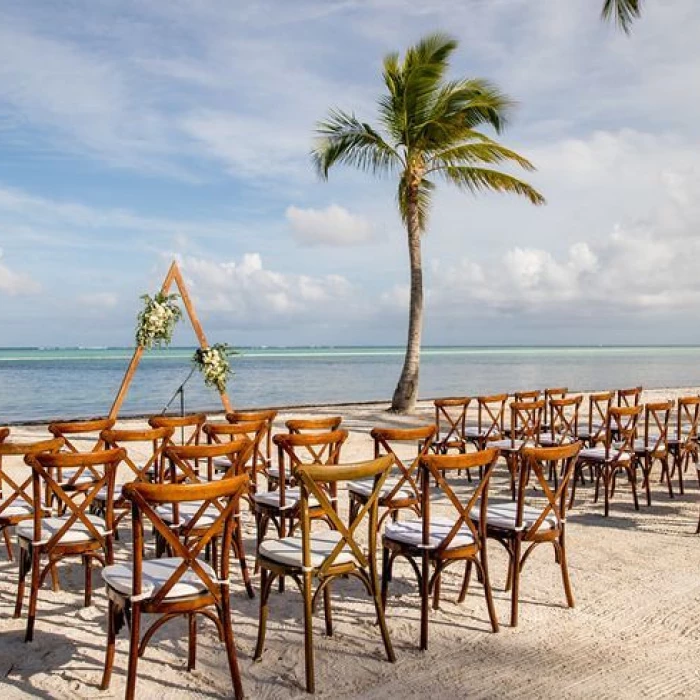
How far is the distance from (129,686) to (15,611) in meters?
1.49

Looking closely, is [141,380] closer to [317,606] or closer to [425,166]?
[425,166]

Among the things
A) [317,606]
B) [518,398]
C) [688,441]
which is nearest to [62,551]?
[317,606]

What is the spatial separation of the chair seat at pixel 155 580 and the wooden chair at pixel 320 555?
0.38 metres

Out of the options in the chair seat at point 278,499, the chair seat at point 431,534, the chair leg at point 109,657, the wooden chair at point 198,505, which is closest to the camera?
the chair leg at point 109,657

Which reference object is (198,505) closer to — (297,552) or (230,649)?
(297,552)

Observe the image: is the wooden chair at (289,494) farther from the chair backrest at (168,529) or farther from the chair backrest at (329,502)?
the chair backrest at (168,529)

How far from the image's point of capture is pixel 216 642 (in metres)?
4.03

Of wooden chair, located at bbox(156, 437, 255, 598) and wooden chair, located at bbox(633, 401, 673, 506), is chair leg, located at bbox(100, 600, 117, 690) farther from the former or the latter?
wooden chair, located at bbox(633, 401, 673, 506)

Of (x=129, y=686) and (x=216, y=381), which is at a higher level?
(x=216, y=381)

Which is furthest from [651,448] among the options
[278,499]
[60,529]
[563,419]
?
[60,529]

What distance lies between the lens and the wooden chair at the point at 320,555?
11.6ft

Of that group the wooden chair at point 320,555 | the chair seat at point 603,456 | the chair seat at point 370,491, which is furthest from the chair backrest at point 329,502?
the chair seat at point 603,456

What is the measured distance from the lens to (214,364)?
1084 centimetres

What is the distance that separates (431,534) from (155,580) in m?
1.60
